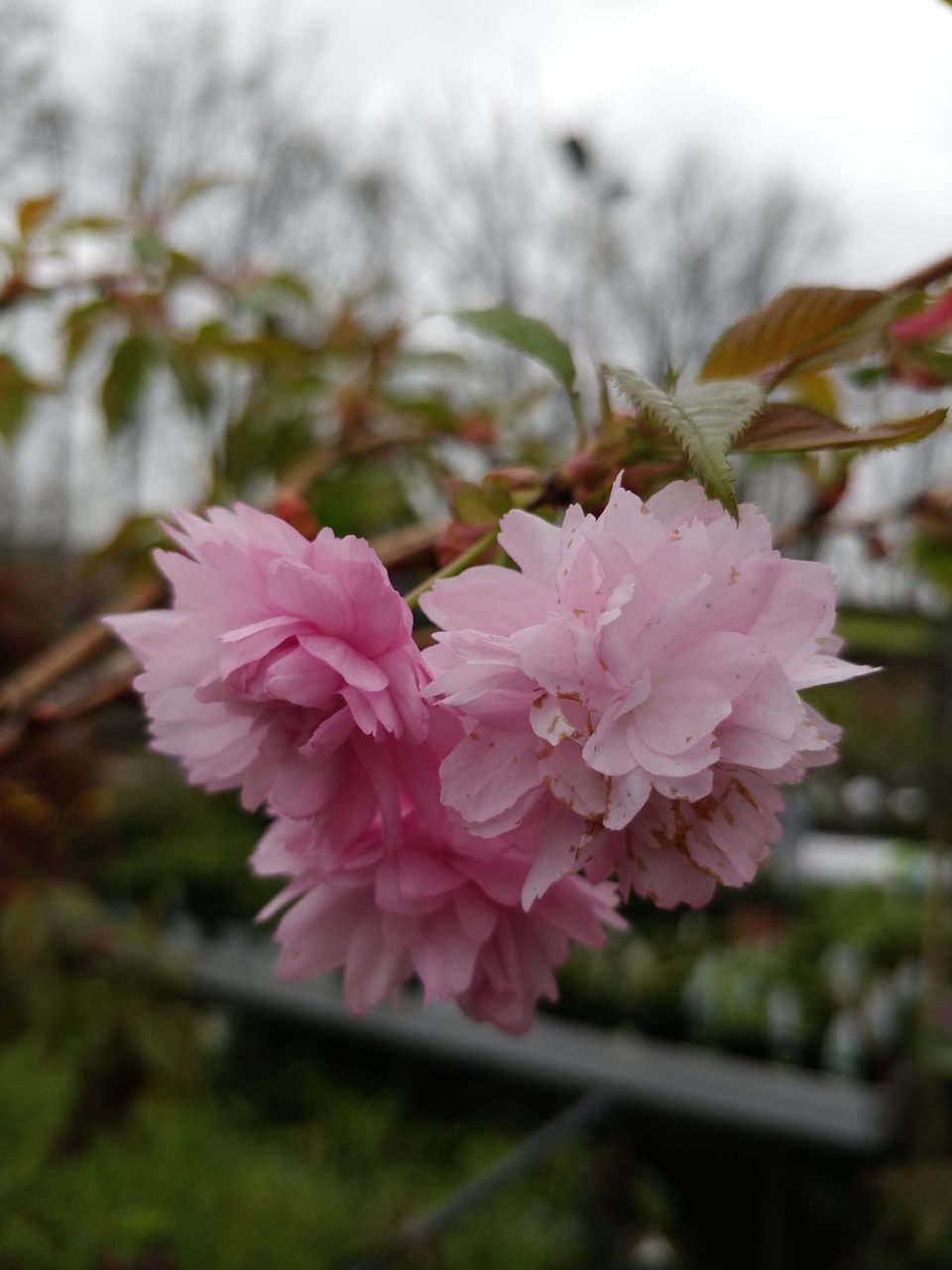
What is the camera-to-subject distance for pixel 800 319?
1.23 ft

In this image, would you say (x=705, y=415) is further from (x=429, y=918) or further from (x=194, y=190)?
(x=194, y=190)

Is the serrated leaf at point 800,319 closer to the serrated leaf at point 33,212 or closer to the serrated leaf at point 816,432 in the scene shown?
the serrated leaf at point 816,432

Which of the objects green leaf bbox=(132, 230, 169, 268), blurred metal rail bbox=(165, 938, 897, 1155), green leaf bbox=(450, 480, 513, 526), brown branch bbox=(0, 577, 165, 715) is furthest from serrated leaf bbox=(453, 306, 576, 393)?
blurred metal rail bbox=(165, 938, 897, 1155)

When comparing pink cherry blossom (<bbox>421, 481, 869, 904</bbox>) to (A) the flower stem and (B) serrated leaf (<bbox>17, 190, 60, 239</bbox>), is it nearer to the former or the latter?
(A) the flower stem

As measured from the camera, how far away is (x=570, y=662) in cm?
29

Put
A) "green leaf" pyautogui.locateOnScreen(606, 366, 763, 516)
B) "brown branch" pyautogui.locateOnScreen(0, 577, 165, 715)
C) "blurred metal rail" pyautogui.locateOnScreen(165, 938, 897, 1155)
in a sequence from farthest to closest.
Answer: "blurred metal rail" pyautogui.locateOnScreen(165, 938, 897, 1155), "brown branch" pyautogui.locateOnScreen(0, 577, 165, 715), "green leaf" pyautogui.locateOnScreen(606, 366, 763, 516)

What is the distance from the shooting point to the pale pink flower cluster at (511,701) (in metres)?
0.29

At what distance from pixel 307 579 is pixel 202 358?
0.72 m

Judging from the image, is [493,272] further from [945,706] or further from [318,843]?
[318,843]

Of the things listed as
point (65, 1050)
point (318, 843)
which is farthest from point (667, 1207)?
point (318, 843)

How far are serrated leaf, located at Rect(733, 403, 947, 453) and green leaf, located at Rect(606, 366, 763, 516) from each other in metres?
A: 0.02

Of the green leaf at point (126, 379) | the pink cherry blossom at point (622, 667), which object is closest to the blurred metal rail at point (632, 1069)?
the green leaf at point (126, 379)

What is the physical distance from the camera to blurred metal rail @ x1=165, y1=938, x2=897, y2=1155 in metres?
2.41

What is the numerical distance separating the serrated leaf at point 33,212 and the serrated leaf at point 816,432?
75cm
